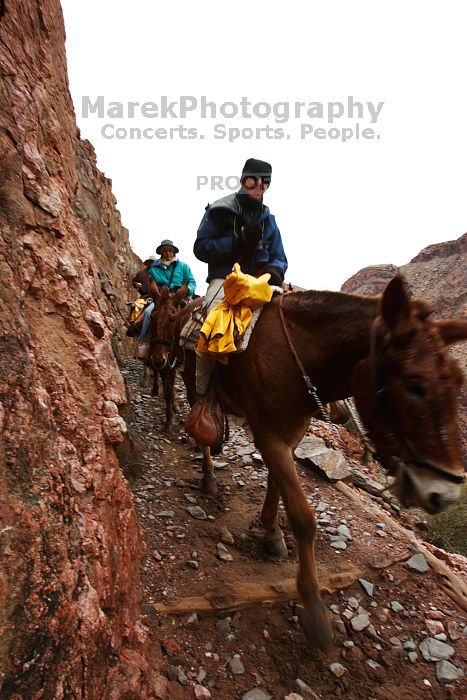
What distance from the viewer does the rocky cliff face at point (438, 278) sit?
1102 inches

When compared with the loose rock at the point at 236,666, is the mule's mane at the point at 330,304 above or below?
above

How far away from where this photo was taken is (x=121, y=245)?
1938cm

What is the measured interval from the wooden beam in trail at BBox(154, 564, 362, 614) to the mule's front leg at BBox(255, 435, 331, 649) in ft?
1.13

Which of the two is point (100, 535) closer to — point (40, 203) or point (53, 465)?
point (53, 465)

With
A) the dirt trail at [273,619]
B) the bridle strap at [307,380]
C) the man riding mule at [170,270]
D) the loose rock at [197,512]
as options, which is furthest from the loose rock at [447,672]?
the man riding mule at [170,270]

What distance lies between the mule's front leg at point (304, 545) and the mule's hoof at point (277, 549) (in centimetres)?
85

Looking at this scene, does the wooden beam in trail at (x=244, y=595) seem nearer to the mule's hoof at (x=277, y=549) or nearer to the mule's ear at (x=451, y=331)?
the mule's hoof at (x=277, y=549)

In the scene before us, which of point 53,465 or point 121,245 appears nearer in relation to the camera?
point 53,465

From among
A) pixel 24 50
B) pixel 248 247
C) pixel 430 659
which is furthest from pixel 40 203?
pixel 430 659

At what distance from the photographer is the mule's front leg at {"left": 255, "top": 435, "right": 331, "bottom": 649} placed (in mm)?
2771

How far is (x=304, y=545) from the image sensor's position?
9.61ft

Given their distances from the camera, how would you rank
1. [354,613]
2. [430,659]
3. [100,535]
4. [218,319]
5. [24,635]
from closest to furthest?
1. [24,635]
2. [100,535]
3. [430,659]
4. [354,613]
5. [218,319]

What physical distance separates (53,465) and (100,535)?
565 mm

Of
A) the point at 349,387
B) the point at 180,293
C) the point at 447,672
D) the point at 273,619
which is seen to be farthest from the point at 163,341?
the point at 447,672
